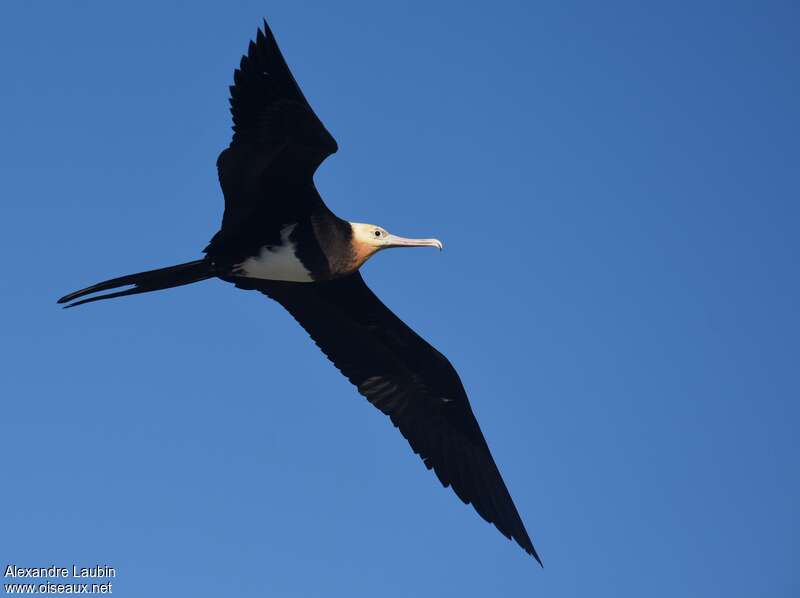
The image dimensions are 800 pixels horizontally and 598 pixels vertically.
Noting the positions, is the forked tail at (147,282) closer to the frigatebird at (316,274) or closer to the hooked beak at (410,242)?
the frigatebird at (316,274)

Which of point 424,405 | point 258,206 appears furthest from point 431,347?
point 258,206

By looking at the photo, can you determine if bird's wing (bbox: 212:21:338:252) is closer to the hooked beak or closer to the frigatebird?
the frigatebird

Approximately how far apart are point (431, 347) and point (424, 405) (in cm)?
46

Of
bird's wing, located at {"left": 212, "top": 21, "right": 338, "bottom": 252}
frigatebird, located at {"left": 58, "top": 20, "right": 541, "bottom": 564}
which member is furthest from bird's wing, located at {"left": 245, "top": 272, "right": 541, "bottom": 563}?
bird's wing, located at {"left": 212, "top": 21, "right": 338, "bottom": 252}

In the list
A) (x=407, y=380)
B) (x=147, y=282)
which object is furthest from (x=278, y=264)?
(x=407, y=380)

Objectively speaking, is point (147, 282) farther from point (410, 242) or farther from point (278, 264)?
point (410, 242)

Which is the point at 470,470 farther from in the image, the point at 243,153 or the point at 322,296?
the point at 243,153

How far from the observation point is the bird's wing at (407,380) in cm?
746

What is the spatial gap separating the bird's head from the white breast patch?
345 millimetres

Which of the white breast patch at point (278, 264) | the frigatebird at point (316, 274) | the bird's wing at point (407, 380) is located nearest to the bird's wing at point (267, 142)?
the frigatebird at point (316, 274)

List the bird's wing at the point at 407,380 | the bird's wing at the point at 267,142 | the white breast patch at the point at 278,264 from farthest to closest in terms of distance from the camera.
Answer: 1. the bird's wing at the point at 407,380
2. the white breast patch at the point at 278,264
3. the bird's wing at the point at 267,142

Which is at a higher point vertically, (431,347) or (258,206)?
(258,206)

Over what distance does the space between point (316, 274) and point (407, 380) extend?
1.31m

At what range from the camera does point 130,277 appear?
6246 millimetres
